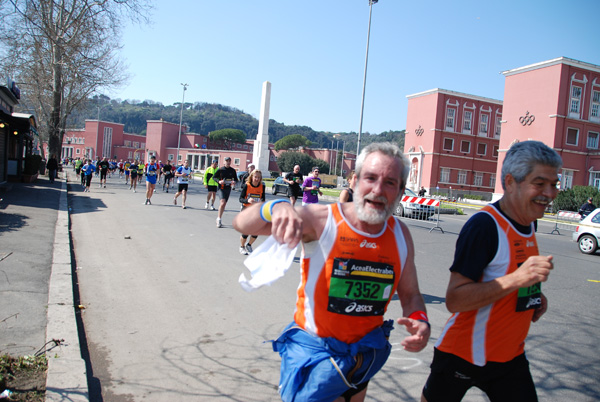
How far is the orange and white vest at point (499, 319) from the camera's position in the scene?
2354 millimetres

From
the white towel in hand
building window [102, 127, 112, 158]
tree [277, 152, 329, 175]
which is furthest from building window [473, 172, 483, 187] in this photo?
building window [102, 127, 112, 158]

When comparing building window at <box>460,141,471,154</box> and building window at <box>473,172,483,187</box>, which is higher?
building window at <box>460,141,471,154</box>

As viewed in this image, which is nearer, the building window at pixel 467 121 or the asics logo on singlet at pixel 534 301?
the asics logo on singlet at pixel 534 301

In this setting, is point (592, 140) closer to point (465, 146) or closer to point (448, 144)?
point (465, 146)

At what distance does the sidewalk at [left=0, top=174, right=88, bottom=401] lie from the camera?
3512 mm

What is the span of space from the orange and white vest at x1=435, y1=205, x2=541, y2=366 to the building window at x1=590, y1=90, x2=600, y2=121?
47521 mm

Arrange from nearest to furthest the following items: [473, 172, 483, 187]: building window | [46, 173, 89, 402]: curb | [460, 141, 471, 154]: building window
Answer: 1. [46, 173, 89, 402]: curb
2. [460, 141, 471, 154]: building window
3. [473, 172, 483, 187]: building window

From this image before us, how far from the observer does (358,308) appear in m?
2.18

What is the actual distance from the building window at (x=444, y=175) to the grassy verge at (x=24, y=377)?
180ft

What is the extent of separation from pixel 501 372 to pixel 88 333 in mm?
3948

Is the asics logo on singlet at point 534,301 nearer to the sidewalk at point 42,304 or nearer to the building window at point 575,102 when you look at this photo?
the sidewalk at point 42,304

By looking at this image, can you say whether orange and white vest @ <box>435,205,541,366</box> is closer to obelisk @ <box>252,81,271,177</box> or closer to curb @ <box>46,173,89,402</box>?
curb @ <box>46,173,89,402</box>

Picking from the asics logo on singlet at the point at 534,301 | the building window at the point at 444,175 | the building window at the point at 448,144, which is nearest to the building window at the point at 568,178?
the building window at the point at 444,175

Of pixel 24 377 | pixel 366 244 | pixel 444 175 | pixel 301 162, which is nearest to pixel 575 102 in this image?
pixel 444 175
